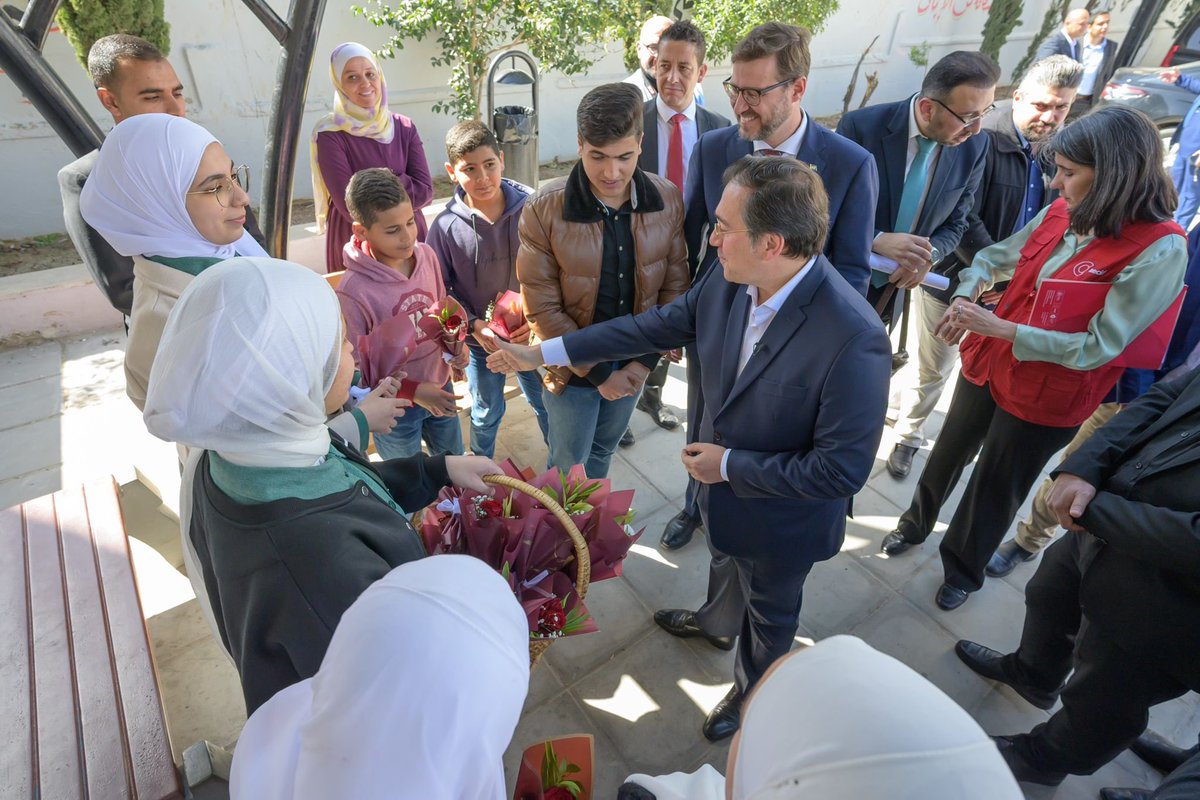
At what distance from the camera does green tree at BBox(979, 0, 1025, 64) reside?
498 inches

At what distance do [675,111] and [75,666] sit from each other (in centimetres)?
377

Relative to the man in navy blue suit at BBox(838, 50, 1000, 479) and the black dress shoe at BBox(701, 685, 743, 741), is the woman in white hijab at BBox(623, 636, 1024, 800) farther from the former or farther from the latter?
the man in navy blue suit at BBox(838, 50, 1000, 479)

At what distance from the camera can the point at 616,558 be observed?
1.86 m

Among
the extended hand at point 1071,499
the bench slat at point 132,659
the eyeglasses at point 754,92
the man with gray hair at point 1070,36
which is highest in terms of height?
the man with gray hair at point 1070,36

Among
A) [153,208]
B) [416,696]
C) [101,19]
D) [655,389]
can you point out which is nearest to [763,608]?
[416,696]

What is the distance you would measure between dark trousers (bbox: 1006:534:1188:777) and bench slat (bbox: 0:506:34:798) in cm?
306

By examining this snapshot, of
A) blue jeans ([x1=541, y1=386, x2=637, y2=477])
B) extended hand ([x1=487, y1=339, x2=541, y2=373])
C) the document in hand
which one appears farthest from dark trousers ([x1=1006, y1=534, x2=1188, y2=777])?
extended hand ([x1=487, y1=339, x2=541, y2=373])

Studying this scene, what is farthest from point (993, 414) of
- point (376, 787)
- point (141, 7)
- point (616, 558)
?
point (141, 7)

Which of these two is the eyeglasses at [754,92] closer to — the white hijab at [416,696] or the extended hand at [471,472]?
the extended hand at [471,472]

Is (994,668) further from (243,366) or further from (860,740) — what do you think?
(243,366)

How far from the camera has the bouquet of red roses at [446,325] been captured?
268 centimetres

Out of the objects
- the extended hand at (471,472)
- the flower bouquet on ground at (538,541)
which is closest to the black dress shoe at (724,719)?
the flower bouquet on ground at (538,541)

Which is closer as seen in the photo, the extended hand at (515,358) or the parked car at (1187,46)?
the extended hand at (515,358)

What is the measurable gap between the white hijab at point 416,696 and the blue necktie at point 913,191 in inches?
118
